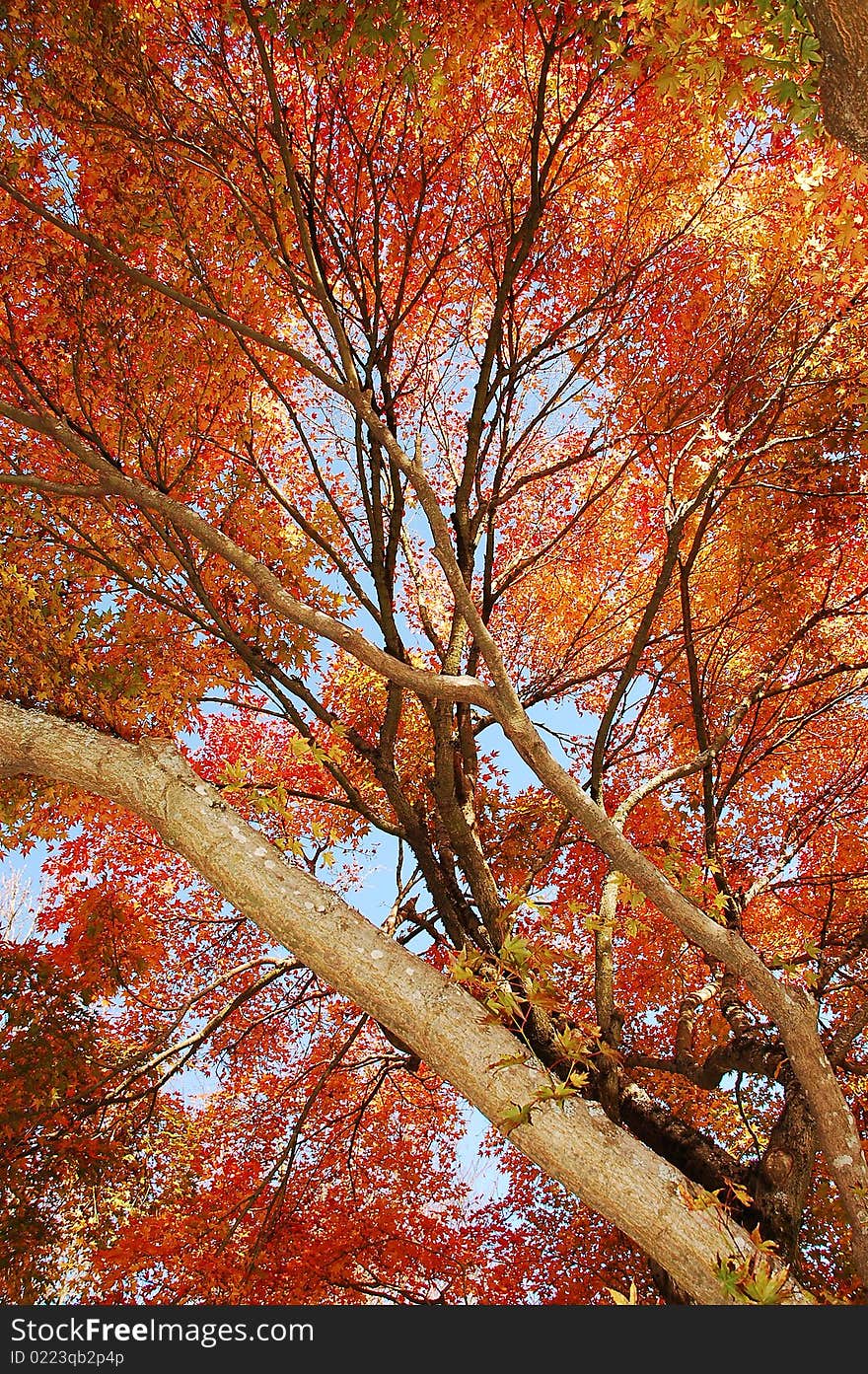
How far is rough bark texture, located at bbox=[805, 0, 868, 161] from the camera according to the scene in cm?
247

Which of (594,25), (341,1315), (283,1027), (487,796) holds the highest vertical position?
(594,25)

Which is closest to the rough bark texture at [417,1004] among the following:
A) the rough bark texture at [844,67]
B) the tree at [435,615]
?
the tree at [435,615]

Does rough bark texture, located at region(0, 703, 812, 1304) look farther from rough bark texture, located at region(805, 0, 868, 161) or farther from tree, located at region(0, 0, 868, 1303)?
rough bark texture, located at region(805, 0, 868, 161)

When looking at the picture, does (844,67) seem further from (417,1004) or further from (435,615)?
(435,615)

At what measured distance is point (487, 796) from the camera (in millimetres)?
8969

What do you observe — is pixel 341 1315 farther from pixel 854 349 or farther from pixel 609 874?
pixel 854 349

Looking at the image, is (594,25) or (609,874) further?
(609,874)

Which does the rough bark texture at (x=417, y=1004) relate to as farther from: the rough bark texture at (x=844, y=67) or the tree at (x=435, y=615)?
the rough bark texture at (x=844, y=67)

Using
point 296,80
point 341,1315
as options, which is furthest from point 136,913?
point 296,80

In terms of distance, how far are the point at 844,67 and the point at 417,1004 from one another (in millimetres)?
3779

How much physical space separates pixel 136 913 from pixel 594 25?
837 cm

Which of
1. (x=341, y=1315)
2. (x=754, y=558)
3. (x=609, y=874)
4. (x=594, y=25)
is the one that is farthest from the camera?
(x=754, y=558)

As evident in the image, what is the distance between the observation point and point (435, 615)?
9125 mm

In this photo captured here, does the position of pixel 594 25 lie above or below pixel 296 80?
below
